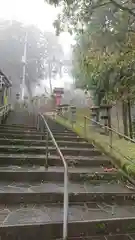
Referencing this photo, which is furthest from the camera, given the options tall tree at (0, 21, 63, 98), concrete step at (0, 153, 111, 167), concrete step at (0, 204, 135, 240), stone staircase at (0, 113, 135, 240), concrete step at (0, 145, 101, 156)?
tall tree at (0, 21, 63, 98)

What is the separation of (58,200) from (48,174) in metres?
0.91

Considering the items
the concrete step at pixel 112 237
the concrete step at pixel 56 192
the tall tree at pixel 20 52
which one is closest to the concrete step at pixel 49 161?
the concrete step at pixel 56 192

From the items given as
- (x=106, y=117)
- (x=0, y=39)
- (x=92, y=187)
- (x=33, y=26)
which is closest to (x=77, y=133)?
(x=106, y=117)

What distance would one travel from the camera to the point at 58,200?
4039 mm

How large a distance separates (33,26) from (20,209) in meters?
36.6

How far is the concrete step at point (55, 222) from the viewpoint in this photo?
3121 mm

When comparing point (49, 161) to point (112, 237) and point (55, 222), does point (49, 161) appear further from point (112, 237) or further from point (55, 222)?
point (112, 237)

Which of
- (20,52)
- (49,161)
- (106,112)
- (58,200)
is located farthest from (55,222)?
(20,52)

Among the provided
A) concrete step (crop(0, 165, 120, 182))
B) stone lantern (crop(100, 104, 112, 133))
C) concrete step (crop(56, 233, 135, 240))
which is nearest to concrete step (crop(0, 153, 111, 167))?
concrete step (crop(0, 165, 120, 182))

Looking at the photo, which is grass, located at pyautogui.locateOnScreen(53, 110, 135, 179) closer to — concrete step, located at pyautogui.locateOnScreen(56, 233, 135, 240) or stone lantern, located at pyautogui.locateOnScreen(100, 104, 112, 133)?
stone lantern, located at pyautogui.locateOnScreen(100, 104, 112, 133)

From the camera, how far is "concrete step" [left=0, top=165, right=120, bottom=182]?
473cm

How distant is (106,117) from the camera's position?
29.0ft

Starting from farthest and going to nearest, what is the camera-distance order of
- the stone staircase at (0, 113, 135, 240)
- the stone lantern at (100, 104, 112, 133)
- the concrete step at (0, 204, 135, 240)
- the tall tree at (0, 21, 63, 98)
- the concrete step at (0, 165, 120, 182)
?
the tall tree at (0, 21, 63, 98)
the stone lantern at (100, 104, 112, 133)
the concrete step at (0, 165, 120, 182)
the stone staircase at (0, 113, 135, 240)
the concrete step at (0, 204, 135, 240)

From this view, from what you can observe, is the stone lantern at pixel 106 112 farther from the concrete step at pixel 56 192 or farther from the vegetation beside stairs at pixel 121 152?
the concrete step at pixel 56 192
